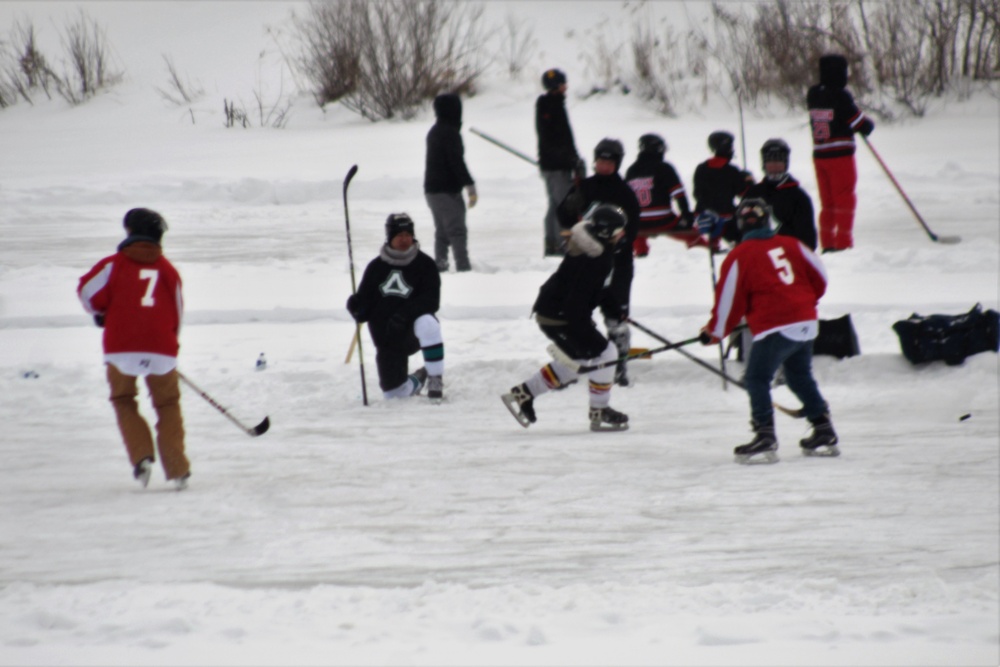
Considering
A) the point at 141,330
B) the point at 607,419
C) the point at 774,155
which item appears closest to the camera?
the point at 141,330

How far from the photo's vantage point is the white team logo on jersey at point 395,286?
27.4 feet

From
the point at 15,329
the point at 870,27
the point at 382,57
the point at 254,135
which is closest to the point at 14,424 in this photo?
the point at 15,329

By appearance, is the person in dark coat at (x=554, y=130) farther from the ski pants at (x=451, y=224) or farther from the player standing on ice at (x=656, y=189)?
the player standing on ice at (x=656, y=189)

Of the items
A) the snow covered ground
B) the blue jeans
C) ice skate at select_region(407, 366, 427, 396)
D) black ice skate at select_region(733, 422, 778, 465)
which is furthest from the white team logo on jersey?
black ice skate at select_region(733, 422, 778, 465)

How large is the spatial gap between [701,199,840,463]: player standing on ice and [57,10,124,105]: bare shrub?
4791mm

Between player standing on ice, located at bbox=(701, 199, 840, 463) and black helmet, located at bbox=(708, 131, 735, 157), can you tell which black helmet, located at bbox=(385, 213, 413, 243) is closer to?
player standing on ice, located at bbox=(701, 199, 840, 463)

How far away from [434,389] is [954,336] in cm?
330

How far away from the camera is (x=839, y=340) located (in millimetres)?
8500

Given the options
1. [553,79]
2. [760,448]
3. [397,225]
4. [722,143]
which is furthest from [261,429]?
[553,79]

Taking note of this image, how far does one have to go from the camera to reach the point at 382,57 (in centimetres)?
1325

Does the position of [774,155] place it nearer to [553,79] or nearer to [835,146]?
[553,79]

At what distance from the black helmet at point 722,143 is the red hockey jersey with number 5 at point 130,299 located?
218 inches

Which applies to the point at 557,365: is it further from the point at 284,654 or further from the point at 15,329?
the point at 15,329

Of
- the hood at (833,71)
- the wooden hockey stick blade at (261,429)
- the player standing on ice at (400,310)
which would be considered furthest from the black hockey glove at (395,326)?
the hood at (833,71)
